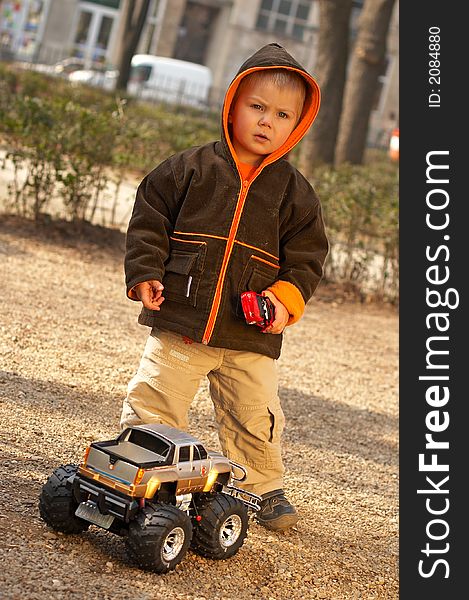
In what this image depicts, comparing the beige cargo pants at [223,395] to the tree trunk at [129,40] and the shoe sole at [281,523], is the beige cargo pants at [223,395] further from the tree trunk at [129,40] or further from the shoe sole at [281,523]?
the tree trunk at [129,40]

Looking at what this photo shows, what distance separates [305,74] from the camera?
12.3 feet

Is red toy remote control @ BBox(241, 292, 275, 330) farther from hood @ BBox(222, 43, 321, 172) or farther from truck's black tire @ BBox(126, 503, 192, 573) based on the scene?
truck's black tire @ BBox(126, 503, 192, 573)

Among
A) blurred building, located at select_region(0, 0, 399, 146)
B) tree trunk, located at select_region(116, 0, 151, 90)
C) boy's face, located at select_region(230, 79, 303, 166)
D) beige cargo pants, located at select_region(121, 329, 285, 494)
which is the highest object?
blurred building, located at select_region(0, 0, 399, 146)

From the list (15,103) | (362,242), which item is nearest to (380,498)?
(362,242)

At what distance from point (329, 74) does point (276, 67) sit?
40.7ft

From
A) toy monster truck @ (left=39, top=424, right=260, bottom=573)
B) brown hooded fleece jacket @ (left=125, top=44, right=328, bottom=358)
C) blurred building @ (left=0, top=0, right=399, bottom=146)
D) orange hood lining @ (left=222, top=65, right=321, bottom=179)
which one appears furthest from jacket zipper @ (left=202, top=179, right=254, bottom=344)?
blurred building @ (left=0, top=0, right=399, bottom=146)

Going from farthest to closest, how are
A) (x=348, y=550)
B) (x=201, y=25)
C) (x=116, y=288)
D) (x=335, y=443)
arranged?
(x=201, y=25) < (x=116, y=288) < (x=335, y=443) < (x=348, y=550)

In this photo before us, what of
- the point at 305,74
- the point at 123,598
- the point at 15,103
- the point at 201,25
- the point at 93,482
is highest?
the point at 201,25

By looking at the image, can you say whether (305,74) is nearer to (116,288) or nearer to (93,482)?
(93,482)

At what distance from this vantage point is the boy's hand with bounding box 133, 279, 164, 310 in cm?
365

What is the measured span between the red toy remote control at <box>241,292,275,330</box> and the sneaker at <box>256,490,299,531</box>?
73 cm

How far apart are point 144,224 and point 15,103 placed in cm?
622

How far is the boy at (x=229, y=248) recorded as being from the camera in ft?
12.2

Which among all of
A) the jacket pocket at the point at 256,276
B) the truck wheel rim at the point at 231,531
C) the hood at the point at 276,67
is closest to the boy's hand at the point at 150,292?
the jacket pocket at the point at 256,276
